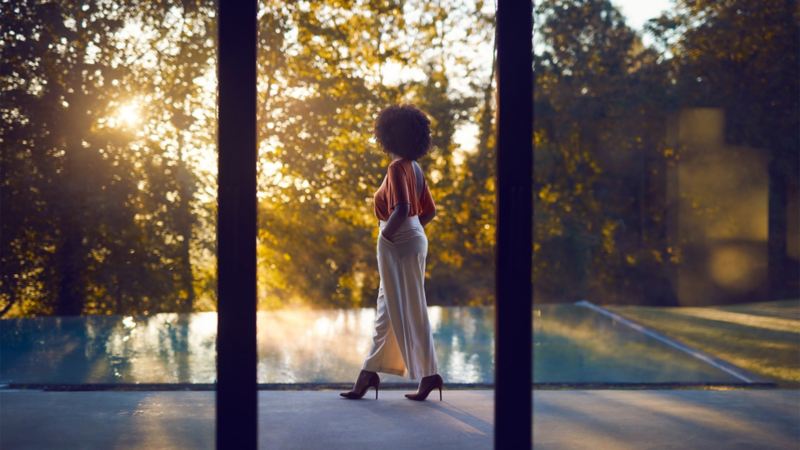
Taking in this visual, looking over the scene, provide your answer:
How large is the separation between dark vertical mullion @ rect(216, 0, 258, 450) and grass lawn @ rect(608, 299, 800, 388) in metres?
3.78

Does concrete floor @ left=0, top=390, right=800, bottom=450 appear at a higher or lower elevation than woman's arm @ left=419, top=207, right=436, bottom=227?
lower

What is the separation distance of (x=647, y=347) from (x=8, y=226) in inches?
268

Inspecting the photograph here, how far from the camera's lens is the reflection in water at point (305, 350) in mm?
4891

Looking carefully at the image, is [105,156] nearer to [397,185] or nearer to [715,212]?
[397,185]

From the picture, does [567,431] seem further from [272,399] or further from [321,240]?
[321,240]

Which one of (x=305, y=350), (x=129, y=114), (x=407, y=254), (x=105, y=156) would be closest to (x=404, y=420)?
(x=407, y=254)

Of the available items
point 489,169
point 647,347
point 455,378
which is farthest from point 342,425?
point 489,169

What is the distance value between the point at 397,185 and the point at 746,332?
4.45m

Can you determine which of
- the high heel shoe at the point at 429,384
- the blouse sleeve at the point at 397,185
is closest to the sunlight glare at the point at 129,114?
the blouse sleeve at the point at 397,185

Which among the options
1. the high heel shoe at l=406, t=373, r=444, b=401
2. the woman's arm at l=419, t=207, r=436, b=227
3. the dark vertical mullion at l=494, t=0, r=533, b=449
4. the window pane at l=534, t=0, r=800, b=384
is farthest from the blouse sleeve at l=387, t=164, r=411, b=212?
the window pane at l=534, t=0, r=800, b=384

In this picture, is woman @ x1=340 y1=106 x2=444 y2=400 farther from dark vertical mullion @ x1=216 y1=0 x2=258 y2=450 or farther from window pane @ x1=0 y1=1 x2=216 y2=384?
window pane @ x1=0 y1=1 x2=216 y2=384

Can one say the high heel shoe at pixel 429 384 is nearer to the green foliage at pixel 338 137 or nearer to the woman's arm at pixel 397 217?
the woman's arm at pixel 397 217

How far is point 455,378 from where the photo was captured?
480 cm

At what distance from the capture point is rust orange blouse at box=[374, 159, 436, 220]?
393cm
